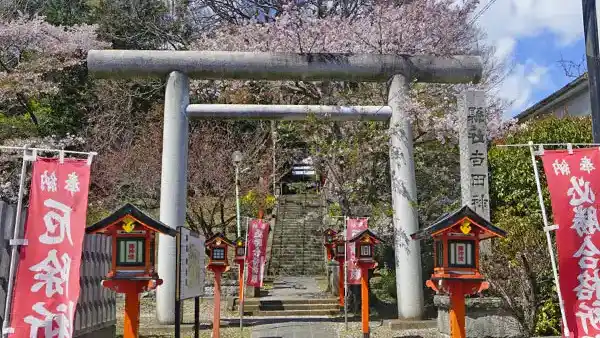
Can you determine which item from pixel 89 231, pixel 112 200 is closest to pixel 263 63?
pixel 89 231

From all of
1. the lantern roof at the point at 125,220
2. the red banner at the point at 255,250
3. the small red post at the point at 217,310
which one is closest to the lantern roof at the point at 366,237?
the small red post at the point at 217,310

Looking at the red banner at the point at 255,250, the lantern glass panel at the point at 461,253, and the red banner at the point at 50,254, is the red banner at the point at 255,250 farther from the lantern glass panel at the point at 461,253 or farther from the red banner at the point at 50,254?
the red banner at the point at 50,254

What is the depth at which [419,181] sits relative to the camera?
15.8 metres

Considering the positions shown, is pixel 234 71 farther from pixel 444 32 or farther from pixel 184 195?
pixel 444 32

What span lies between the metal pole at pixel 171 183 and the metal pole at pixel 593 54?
25.9ft

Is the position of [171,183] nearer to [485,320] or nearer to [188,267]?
[188,267]

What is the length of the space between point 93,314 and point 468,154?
7.48m

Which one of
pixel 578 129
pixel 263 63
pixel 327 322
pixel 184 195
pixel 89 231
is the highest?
pixel 263 63

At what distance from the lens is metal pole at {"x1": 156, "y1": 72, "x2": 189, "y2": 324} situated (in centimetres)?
1221

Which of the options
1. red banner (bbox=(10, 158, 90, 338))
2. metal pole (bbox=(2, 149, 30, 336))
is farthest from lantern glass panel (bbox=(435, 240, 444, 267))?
metal pole (bbox=(2, 149, 30, 336))

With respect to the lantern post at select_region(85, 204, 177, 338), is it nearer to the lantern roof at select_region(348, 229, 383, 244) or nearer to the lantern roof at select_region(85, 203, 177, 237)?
the lantern roof at select_region(85, 203, 177, 237)

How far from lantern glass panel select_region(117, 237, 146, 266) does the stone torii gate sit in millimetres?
5419

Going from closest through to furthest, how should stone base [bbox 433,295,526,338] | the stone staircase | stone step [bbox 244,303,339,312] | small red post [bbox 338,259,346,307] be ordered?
stone base [bbox 433,295,526,338]
small red post [bbox 338,259,346,307]
stone step [bbox 244,303,339,312]
the stone staircase

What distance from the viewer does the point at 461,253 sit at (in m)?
7.08
